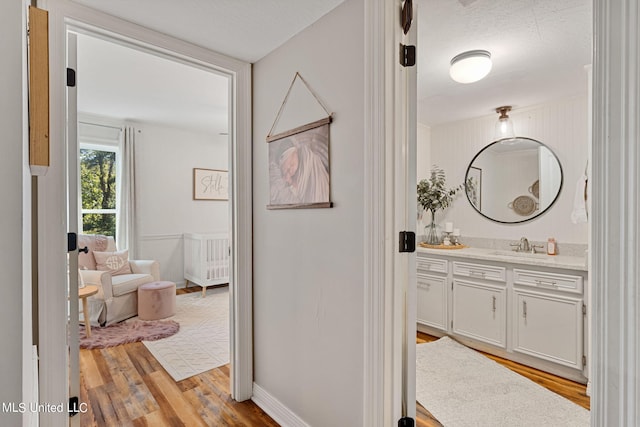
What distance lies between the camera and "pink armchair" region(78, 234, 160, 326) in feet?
11.0

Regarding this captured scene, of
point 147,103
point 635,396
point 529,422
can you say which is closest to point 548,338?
point 529,422

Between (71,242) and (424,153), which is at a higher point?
(424,153)

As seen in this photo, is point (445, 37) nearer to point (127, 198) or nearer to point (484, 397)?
point (484, 397)

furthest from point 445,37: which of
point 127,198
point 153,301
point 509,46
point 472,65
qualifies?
point 127,198

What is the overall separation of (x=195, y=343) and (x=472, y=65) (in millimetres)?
3291

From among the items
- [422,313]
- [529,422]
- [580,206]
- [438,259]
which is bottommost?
[529,422]

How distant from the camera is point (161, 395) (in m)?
2.19

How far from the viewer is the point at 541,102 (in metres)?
3.06

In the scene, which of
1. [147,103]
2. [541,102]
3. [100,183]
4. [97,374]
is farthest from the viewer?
[100,183]

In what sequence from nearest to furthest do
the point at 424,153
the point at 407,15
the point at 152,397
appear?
the point at 407,15 < the point at 152,397 < the point at 424,153

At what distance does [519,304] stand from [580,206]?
978 mm

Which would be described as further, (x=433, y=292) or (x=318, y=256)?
(x=433, y=292)

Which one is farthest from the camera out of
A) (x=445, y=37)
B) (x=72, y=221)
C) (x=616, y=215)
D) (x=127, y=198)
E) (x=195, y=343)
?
(x=127, y=198)

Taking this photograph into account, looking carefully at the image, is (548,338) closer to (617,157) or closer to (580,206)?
(580,206)
